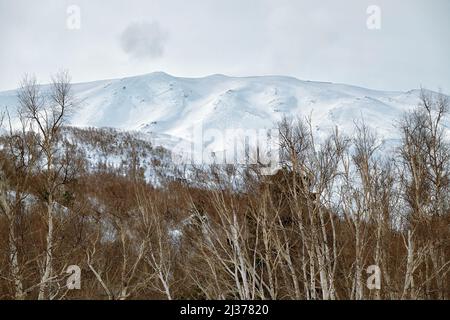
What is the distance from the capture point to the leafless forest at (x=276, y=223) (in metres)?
8.81

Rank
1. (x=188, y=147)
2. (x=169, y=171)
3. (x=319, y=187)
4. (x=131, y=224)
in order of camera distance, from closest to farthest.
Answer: (x=319, y=187) < (x=131, y=224) < (x=169, y=171) < (x=188, y=147)

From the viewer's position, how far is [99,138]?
11562 cm

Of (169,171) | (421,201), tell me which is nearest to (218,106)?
(169,171)

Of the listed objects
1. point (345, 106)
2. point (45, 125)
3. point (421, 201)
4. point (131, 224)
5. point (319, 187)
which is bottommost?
point (131, 224)

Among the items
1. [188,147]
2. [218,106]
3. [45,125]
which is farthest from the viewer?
[218,106]

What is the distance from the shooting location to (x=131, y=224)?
28.7 meters

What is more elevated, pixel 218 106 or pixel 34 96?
pixel 218 106

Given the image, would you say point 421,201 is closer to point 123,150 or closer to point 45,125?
point 45,125

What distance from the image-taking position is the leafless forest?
347 inches

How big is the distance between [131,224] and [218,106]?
Result: 146967 mm

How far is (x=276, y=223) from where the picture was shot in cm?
1309
